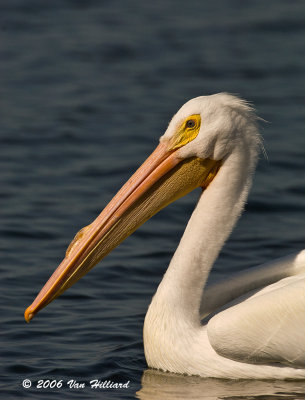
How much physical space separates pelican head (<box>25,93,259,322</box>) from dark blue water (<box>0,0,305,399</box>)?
656 millimetres

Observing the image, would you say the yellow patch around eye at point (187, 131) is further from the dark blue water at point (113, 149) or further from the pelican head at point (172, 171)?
the dark blue water at point (113, 149)

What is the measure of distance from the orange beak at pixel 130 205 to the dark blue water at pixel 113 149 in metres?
0.60

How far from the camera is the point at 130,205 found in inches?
253

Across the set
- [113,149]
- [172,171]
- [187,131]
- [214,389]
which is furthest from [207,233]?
[113,149]

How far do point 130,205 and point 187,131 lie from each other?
0.56 metres

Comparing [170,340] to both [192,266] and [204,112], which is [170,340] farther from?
[204,112]

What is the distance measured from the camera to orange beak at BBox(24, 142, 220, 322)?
6398mm

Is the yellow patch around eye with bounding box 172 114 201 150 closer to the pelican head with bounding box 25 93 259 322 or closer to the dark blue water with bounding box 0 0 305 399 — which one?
the pelican head with bounding box 25 93 259 322

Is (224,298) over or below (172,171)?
below

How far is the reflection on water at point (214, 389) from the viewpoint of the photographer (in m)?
6.02

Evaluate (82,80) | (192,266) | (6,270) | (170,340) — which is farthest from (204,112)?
(82,80)

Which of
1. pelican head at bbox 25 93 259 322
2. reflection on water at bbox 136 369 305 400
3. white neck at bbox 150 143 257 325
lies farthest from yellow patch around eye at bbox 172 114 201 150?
reflection on water at bbox 136 369 305 400

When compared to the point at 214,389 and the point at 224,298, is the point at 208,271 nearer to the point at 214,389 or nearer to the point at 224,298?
the point at 224,298

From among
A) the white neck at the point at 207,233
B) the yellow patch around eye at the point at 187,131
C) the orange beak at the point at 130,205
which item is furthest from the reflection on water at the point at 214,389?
the yellow patch around eye at the point at 187,131
